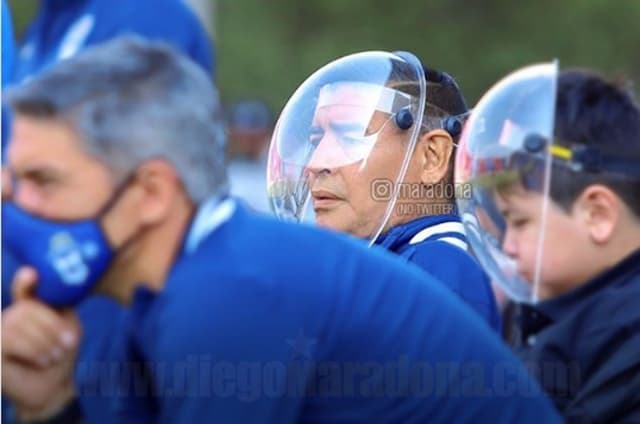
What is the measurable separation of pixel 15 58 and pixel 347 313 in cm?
266

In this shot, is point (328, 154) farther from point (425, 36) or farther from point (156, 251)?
point (425, 36)

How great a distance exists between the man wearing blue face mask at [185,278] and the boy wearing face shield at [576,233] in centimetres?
57

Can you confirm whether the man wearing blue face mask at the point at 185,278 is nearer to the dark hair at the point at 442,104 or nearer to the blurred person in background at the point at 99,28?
the dark hair at the point at 442,104

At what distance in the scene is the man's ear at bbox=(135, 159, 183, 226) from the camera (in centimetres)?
312

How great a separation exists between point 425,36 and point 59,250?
17.2 m

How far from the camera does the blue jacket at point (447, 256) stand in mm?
4230

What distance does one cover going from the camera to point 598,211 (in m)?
3.85

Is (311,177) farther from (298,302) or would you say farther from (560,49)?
(560,49)

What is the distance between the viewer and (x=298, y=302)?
10.3 ft

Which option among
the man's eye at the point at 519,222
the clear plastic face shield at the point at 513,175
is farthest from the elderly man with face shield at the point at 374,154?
the man's eye at the point at 519,222

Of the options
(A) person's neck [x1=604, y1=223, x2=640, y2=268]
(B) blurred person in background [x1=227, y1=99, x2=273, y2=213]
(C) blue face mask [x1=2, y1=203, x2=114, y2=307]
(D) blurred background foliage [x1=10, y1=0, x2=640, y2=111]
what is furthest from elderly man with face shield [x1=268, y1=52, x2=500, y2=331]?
(D) blurred background foliage [x1=10, y1=0, x2=640, y2=111]

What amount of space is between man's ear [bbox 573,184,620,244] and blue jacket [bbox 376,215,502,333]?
0.47 m

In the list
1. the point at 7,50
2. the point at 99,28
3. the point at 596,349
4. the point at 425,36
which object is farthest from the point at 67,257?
the point at 425,36

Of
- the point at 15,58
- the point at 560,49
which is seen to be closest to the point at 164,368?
the point at 15,58
